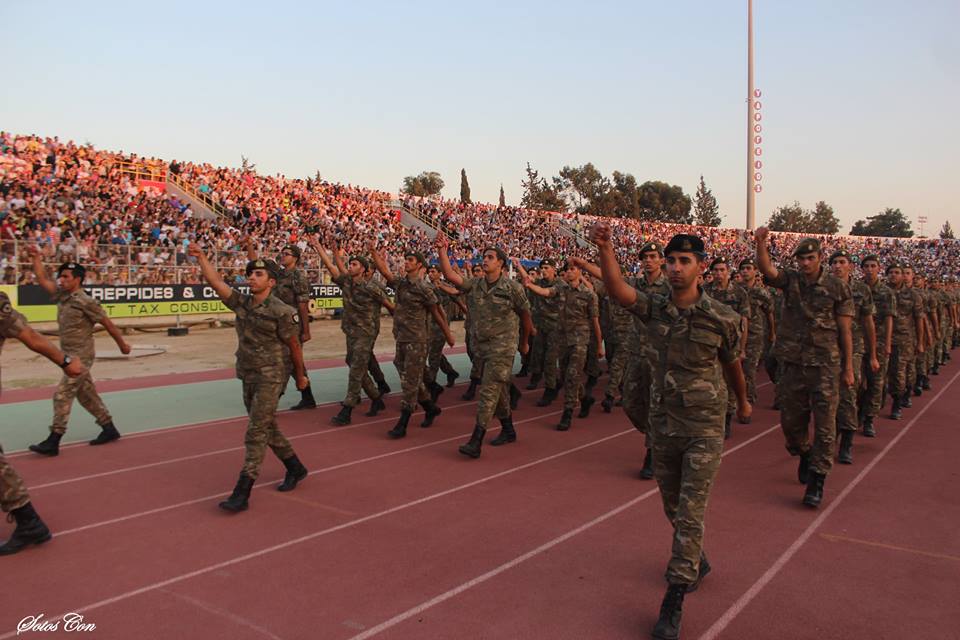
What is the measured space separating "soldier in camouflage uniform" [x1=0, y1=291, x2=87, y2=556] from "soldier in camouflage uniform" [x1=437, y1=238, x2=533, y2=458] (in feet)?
11.7

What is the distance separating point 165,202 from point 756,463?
68.9 ft

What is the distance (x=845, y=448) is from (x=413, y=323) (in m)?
4.76

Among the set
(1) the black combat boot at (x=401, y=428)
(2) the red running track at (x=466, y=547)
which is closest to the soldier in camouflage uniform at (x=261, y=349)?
(2) the red running track at (x=466, y=547)

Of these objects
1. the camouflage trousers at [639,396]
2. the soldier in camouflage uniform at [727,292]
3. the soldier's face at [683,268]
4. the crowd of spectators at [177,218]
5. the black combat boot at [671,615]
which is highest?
the crowd of spectators at [177,218]

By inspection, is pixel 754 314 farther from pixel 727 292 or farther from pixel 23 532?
pixel 23 532

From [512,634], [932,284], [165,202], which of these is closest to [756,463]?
[512,634]

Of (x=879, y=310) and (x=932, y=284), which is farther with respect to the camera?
(x=932, y=284)

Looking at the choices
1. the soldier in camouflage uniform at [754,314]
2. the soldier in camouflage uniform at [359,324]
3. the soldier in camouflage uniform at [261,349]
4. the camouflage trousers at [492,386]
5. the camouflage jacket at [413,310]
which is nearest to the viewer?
the soldier in camouflage uniform at [261,349]

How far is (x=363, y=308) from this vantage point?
913 cm

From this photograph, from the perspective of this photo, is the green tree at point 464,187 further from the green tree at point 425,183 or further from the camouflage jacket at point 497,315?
the camouflage jacket at point 497,315

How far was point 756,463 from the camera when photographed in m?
7.27

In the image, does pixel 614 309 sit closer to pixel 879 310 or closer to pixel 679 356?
pixel 879 310

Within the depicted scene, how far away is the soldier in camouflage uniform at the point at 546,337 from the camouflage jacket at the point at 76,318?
535cm

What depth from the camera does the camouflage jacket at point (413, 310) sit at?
862 cm
